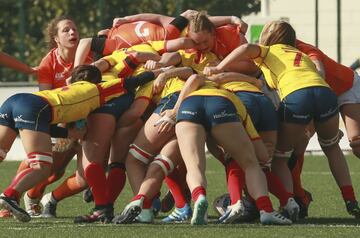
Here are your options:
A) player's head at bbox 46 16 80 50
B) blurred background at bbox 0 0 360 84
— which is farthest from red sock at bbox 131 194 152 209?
blurred background at bbox 0 0 360 84

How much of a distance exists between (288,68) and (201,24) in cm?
78

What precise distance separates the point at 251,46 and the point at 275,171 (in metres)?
1.03

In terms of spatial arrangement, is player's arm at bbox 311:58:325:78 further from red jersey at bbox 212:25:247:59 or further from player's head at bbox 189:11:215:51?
player's head at bbox 189:11:215:51

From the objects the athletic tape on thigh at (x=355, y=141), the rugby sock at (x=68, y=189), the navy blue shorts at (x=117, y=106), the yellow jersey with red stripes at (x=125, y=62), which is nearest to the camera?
the navy blue shorts at (x=117, y=106)

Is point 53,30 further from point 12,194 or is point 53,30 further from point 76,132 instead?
point 12,194

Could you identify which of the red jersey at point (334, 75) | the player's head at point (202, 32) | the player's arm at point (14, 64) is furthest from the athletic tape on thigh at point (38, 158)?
the red jersey at point (334, 75)

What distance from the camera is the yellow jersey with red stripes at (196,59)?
11.4m

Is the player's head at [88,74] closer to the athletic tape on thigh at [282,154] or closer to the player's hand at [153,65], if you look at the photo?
the player's hand at [153,65]

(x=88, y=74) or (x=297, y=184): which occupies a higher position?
(x=88, y=74)

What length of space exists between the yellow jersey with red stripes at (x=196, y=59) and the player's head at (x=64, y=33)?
1196 mm

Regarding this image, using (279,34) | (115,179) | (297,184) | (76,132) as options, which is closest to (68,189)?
(115,179)

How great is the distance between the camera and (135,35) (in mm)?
12148

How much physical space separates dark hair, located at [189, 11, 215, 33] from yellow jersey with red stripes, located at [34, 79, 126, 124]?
78 cm

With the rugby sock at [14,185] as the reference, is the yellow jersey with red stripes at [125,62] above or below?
above
